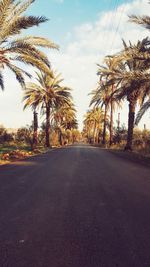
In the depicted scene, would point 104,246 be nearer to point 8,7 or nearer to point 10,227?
point 10,227

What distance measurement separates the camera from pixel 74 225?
5.34 metres

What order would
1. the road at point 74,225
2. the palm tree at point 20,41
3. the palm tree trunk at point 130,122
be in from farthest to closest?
the palm tree trunk at point 130,122 → the palm tree at point 20,41 → the road at point 74,225

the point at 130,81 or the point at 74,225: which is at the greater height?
the point at 130,81

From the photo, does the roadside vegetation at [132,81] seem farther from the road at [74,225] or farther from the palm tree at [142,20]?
the road at [74,225]

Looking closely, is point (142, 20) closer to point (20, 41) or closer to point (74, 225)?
point (20, 41)

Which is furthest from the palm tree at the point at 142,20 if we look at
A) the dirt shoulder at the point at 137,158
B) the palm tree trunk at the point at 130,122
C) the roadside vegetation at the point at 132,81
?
the palm tree trunk at the point at 130,122

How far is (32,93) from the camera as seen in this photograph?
40031mm

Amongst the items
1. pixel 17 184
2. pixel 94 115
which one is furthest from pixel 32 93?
pixel 94 115

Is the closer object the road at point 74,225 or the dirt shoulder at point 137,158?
the road at point 74,225

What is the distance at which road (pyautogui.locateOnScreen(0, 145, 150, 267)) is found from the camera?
396 centimetres

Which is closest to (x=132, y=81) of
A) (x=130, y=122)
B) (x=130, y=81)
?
(x=130, y=81)

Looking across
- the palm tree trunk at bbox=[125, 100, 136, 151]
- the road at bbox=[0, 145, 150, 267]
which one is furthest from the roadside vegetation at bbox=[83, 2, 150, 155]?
the road at bbox=[0, 145, 150, 267]

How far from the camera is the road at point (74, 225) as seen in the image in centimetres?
396

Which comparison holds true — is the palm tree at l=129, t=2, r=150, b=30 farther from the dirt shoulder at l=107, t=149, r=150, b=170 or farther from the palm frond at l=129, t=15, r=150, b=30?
the dirt shoulder at l=107, t=149, r=150, b=170
